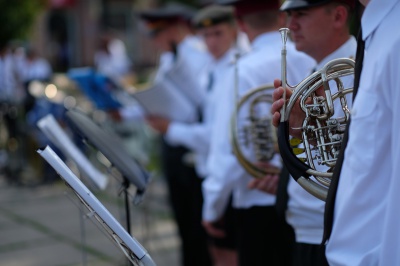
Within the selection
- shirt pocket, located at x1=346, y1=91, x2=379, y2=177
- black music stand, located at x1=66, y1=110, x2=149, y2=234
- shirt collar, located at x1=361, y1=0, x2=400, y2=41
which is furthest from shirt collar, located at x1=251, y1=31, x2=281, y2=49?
shirt pocket, located at x1=346, y1=91, x2=379, y2=177

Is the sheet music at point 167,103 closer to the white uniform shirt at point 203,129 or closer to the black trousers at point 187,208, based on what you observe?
the white uniform shirt at point 203,129

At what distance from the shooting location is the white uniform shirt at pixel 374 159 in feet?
4.22

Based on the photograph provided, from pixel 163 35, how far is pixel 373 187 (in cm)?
353

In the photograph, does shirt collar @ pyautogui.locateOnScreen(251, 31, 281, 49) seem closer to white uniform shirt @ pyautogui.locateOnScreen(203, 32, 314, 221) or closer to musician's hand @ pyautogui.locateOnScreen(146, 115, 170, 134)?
white uniform shirt @ pyautogui.locateOnScreen(203, 32, 314, 221)

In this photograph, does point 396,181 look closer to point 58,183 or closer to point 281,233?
point 281,233

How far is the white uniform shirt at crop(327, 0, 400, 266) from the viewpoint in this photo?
1287 mm

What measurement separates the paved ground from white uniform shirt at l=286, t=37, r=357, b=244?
5.63ft

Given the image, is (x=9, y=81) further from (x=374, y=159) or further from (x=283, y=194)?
(x=374, y=159)

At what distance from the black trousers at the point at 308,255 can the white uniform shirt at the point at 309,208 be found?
0.02 meters

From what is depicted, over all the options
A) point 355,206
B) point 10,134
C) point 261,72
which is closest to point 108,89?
point 261,72

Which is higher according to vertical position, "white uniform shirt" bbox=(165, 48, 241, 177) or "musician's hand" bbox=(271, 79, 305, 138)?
"musician's hand" bbox=(271, 79, 305, 138)

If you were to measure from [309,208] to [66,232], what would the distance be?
3.89 m

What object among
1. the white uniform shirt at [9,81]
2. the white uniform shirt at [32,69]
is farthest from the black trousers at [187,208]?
the white uniform shirt at [32,69]

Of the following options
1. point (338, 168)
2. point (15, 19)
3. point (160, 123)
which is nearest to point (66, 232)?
point (160, 123)
